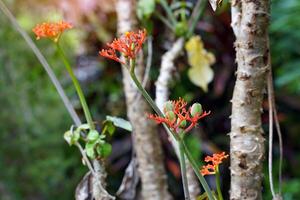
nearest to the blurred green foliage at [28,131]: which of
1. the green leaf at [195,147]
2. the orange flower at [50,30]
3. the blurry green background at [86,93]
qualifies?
the blurry green background at [86,93]

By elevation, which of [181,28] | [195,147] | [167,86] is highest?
[181,28]

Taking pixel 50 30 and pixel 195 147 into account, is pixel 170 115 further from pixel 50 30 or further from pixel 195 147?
pixel 195 147

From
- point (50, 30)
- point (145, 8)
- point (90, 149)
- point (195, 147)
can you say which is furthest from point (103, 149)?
point (195, 147)

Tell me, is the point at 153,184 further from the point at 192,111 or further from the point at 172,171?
the point at 172,171

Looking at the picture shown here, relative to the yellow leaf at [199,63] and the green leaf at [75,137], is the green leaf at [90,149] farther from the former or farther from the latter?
the yellow leaf at [199,63]

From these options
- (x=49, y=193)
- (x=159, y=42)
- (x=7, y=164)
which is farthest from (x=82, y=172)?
(x=159, y=42)
